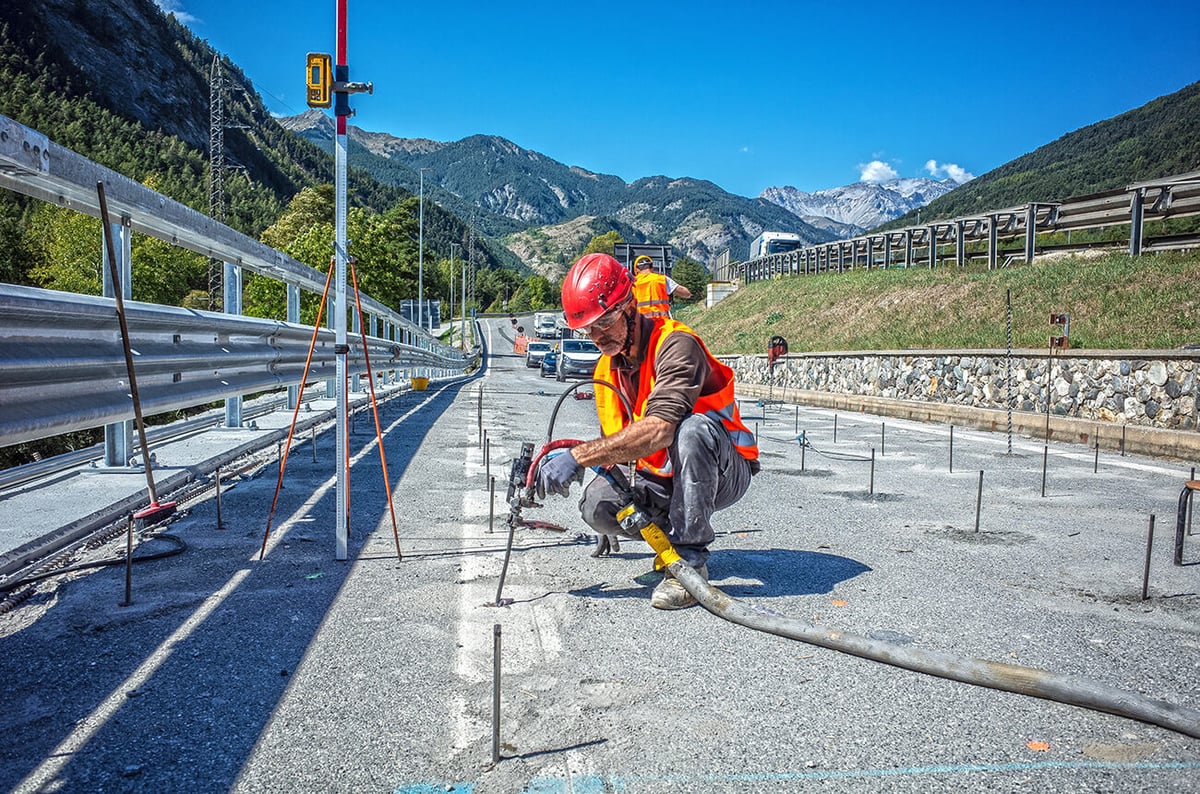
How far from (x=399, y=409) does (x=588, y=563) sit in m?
11.6

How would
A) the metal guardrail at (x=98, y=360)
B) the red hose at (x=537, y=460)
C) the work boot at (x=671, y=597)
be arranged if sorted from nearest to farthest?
the metal guardrail at (x=98, y=360) → the red hose at (x=537, y=460) → the work boot at (x=671, y=597)

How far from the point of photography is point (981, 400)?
17656 mm

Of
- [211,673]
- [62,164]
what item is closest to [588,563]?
[211,673]

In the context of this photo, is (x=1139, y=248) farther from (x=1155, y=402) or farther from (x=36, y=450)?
(x=36, y=450)

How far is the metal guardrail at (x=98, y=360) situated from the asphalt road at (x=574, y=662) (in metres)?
0.85

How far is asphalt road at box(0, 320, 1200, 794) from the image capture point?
2557 mm

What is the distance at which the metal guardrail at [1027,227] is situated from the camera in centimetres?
1877

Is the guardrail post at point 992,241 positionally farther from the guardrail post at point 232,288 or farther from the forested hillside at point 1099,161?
the forested hillside at point 1099,161

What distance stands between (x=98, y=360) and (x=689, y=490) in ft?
10.5

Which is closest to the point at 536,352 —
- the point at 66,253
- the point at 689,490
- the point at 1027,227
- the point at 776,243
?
the point at 776,243

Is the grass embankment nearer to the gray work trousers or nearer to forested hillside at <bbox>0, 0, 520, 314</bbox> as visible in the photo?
the gray work trousers

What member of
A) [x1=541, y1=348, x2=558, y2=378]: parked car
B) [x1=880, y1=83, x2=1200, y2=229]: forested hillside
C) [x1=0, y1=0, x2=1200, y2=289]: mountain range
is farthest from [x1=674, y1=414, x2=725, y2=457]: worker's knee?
[x1=880, y1=83, x2=1200, y2=229]: forested hillside

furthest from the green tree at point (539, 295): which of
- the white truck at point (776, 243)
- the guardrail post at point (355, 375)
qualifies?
the guardrail post at point (355, 375)

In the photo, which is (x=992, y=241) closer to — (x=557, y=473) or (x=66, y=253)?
(x=557, y=473)
